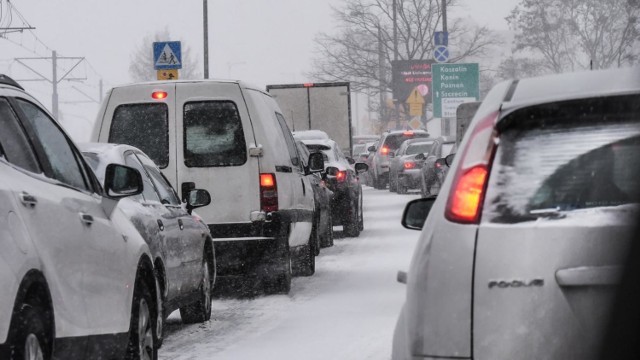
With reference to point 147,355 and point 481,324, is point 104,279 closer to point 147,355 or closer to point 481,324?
point 147,355

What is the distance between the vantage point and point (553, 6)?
80.6 m

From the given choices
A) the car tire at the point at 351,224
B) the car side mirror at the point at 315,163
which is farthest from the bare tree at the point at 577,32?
the car side mirror at the point at 315,163

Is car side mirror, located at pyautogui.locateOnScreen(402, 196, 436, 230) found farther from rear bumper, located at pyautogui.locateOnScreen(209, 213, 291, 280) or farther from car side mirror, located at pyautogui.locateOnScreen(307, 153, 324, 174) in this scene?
car side mirror, located at pyautogui.locateOnScreen(307, 153, 324, 174)

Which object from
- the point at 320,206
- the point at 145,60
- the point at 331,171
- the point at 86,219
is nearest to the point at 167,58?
the point at 331,171

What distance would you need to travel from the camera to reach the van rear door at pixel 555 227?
3838 mm

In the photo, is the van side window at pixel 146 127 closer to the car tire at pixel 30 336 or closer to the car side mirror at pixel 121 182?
the car side mirror at pixel 121 182

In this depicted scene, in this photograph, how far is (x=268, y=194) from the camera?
13.1m

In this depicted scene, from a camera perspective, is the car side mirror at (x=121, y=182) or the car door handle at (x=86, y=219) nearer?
the car door handle at (x=86, y=219)

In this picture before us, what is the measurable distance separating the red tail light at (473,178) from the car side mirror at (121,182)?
11.1ft

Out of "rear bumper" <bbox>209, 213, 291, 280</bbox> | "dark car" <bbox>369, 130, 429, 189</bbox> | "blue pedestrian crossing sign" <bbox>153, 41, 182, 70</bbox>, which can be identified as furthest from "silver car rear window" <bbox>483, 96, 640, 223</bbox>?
"dark car" <bbox>369, 130, 429, 189</bbox>

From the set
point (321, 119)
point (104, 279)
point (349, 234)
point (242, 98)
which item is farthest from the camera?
point (321, 119)

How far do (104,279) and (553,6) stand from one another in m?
76.1

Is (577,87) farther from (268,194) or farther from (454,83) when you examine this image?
(454,83)

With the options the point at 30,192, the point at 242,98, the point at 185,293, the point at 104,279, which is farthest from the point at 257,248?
the point at 30,192
